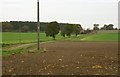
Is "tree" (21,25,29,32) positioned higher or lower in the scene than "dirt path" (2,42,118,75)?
higher

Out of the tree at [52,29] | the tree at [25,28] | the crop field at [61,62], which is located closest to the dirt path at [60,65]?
the crop field at [61,62]

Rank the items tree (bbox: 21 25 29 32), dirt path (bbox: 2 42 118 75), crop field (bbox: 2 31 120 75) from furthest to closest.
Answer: tree (bbox: 21 25 29 32) → crop field (bbox: 2 31 120 75) → dirt path (bbox: 2 42 118 75)

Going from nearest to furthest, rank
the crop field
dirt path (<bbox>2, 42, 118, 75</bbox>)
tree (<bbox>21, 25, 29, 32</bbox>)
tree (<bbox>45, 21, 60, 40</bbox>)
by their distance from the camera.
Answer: dirt path (<bbox>2, 42, 118, 75</bbox>), the crop field, tree (<bbox>45, 21, 60, 40</bbox>), tree (<bbox>21, 25, 29, 32</bbox>)

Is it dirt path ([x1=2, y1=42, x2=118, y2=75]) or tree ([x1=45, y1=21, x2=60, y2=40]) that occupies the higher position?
tree ([x1=45, y1=21, x2=60, y2=40])

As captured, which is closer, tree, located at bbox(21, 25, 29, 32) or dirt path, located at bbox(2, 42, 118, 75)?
dirt path, located at bbox(2, 42, 118, 75)

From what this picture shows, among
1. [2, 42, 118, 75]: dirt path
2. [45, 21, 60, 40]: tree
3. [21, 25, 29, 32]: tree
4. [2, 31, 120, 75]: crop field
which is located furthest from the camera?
[21, 25, 29, 32]: tree

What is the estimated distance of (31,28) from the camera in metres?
145

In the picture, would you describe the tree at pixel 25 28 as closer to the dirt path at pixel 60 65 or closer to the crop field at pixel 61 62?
the crop field at pixel 61 62

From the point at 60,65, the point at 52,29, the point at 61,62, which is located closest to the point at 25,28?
the point at 52,29

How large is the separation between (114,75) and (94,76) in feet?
2.18

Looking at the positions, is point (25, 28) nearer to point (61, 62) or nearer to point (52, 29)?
point (52, 29)

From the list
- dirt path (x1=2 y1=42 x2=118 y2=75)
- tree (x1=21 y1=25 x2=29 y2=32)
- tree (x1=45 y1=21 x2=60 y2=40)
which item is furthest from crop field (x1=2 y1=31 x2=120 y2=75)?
tree (x1=21 y1=25 x2=29 y2=32)

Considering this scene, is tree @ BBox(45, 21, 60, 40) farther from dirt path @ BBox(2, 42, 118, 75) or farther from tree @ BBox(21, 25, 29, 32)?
dirt path @ BBox(2, 42, 118, 75)

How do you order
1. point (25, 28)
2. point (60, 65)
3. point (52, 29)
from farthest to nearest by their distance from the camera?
1. point (25, 28)
2. point (52, 29)
3. point (60, 65)
